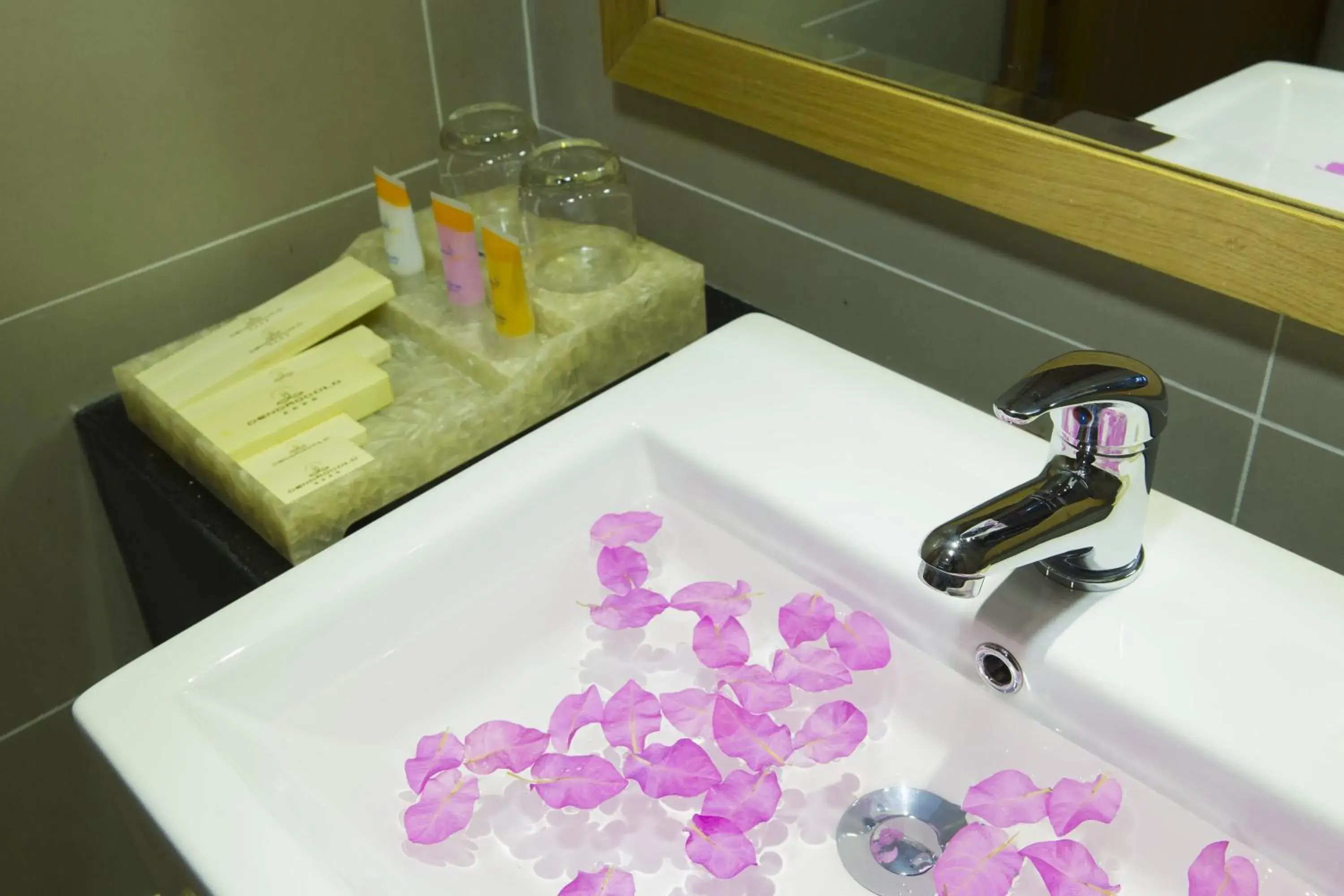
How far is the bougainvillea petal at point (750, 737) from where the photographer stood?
2.10 feet

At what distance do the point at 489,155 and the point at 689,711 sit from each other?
0.56 meters

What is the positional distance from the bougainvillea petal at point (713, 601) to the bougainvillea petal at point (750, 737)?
3.1 inches

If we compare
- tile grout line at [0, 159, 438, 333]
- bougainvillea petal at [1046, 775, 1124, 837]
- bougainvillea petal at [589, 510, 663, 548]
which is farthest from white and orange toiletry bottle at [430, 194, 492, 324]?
bougainvillea petal at [1046, 775, 1124, 837]

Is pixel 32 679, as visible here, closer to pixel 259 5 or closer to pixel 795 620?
pixel 259 5

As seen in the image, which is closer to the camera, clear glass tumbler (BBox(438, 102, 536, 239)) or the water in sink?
the water in sink

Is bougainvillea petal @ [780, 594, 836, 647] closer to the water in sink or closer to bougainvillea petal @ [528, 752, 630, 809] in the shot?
the water in sink

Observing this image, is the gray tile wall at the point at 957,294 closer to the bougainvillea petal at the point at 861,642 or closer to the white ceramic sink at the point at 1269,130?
the white ceramic sink at the point at 1269,130

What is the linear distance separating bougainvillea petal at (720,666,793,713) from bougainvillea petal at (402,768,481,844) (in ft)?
0.51

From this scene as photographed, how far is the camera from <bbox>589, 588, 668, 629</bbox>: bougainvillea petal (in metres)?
0.73

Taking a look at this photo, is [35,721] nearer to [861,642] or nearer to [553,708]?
[553,708]

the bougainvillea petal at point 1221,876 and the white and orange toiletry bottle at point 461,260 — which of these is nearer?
the bougainvillea petal at point 1221,876

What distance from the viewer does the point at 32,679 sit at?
1.03 metres

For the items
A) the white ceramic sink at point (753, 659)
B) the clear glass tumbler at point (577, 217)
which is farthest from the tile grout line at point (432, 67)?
the white ceramic sink at point (753, 659)

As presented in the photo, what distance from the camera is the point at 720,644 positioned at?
0.70 metres
